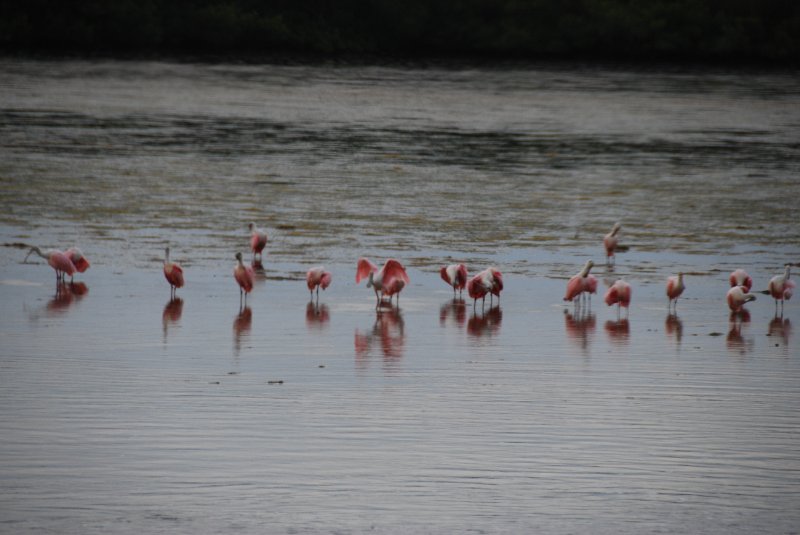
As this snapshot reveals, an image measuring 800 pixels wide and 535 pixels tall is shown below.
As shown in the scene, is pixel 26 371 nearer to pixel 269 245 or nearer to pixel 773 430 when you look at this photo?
pixel 773 430

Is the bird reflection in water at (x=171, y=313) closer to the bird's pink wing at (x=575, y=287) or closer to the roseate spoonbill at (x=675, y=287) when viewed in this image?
the bird's pink wing at (x=575, y=287)

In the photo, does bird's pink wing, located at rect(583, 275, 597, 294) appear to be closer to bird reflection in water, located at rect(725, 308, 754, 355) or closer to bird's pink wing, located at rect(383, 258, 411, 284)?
bird reflection in water, located at rect(725, 308, 754, 355)

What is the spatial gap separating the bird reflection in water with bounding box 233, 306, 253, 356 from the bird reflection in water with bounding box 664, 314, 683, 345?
316 cm

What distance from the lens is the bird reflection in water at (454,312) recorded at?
12.2 meters

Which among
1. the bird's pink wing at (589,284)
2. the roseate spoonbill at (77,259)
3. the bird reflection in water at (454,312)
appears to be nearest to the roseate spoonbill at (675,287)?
the bird's pink wing at (589,284)

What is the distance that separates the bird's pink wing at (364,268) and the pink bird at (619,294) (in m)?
1.95

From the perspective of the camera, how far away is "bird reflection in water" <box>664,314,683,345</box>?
11.7 meters

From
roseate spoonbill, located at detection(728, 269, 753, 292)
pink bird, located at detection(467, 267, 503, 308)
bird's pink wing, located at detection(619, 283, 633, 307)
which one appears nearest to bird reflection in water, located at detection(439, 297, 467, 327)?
pink bird, located at detection(467, 267, 503, 308)

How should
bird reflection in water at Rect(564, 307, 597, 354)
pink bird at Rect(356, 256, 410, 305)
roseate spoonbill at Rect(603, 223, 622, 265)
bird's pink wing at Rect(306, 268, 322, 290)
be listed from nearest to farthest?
bird reflection in water at Rect(564, 307, 597, 354) → pink bird at Rect(356, 256, 410, 305) → bird's pink wing at Rect(306, 268, 322, 290) → roseate spoonbill at Rect(603, 223, 622, 265)

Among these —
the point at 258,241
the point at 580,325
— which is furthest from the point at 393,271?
the point at 258,241

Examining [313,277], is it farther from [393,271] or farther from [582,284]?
[582,284]

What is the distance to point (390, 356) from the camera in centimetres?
1077

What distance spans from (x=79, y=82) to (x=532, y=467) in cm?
4485

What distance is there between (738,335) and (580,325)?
120 cm
